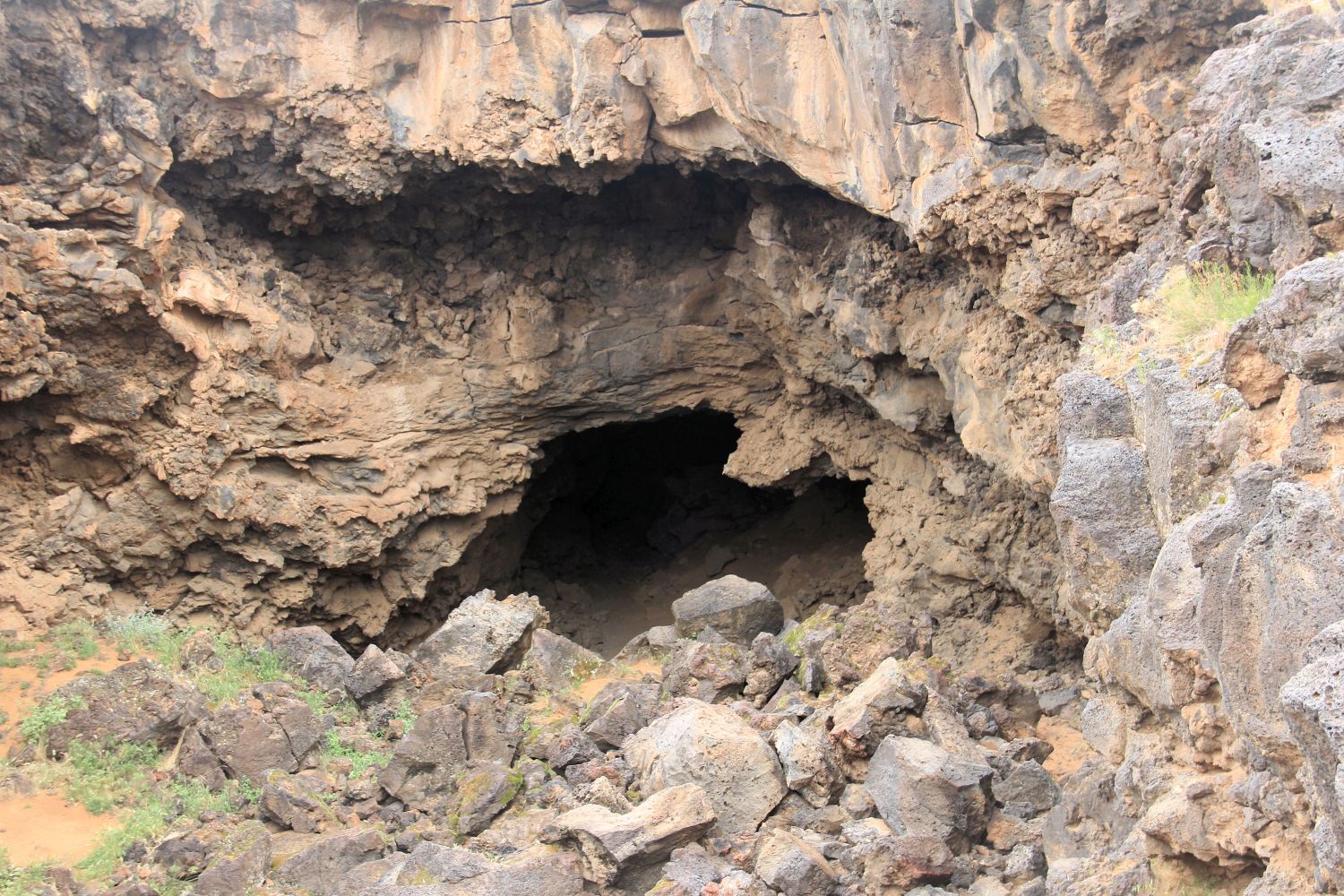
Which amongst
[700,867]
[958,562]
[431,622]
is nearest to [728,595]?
[958,562]

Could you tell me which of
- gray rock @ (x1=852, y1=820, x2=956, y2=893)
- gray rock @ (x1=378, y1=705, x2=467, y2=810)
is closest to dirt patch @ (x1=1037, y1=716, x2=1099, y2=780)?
gray rock @ (x1=852, y1=820, x2=956, y2=893)

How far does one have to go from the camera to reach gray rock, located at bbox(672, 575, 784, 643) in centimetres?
999

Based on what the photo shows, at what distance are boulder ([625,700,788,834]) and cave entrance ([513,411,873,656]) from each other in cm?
571

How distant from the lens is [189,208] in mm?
10398

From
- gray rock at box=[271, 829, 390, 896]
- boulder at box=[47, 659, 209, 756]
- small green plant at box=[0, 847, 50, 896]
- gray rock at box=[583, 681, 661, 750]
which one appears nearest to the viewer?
small green plant at box=[0, 847, 50, 896]

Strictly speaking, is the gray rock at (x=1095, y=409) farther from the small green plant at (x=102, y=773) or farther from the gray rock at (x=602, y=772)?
the small green plant at (x=102, y=773)

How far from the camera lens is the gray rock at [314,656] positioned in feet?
28.8

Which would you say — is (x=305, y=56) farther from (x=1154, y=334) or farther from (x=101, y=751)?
(x=1154, y=334)

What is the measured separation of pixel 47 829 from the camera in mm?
6816

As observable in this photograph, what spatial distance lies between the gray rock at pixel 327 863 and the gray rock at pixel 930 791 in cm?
278

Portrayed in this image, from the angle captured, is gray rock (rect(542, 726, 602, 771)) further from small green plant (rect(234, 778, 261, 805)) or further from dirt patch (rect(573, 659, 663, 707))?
small green plant (rect(234, 778, 261, 805))

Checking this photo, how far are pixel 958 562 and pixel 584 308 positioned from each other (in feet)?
14.6

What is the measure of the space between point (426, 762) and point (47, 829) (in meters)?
2.12

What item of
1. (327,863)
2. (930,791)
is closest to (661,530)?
(930,791)
